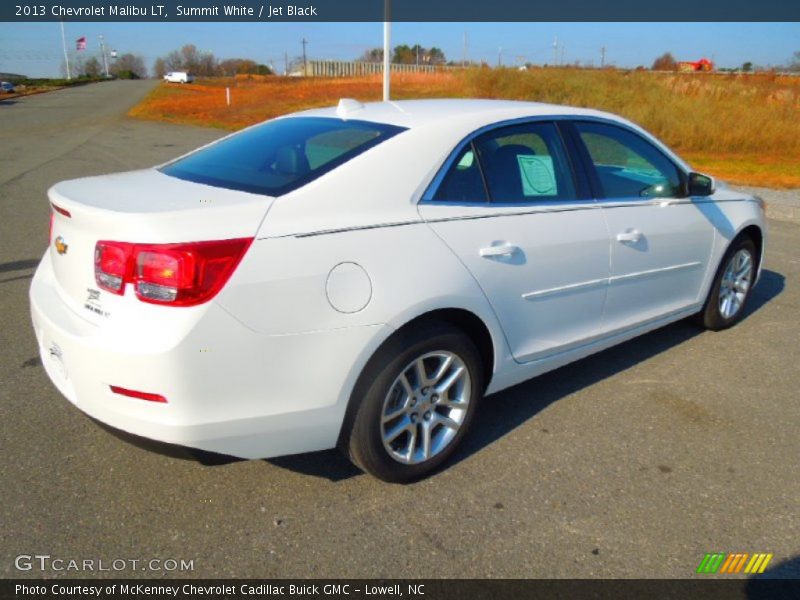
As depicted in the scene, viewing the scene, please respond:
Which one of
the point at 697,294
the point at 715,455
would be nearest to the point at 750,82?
the point at 697,294

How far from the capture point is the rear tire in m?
4.73

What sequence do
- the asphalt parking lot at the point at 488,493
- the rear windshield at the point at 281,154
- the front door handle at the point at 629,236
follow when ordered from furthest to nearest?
1. the front door handle at the point at 629,236
2. the rear windshield at the point at 281,154
3. the asphalt parking lot at the point at 488,493

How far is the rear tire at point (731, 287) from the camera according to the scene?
186 inches

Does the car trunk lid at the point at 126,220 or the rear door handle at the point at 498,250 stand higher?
the car trunk lid at the point at 126,220

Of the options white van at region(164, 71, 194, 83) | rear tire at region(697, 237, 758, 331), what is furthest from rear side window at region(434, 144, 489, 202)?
white van at region(164, 71, 194, 83)

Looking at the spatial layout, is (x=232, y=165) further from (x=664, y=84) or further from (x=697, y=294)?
(x=664, y=84)

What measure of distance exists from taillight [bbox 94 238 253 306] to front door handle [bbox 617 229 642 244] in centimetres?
219

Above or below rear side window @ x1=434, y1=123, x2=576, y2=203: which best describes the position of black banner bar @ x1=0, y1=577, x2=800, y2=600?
below

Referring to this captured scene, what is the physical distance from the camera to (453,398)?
307 centimetres

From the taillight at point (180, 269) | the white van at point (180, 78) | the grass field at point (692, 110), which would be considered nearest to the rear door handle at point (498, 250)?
the taillight at point (180, 269)

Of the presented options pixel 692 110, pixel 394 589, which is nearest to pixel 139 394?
pixel 394 589

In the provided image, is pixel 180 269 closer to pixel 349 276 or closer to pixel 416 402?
pixel 349 276

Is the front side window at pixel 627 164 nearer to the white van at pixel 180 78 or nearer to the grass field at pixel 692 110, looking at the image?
the grass field at pixel 692 110

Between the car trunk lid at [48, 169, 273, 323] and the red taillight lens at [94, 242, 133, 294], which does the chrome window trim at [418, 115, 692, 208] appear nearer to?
the car trunk lid at [48, 169, 273, 323]
